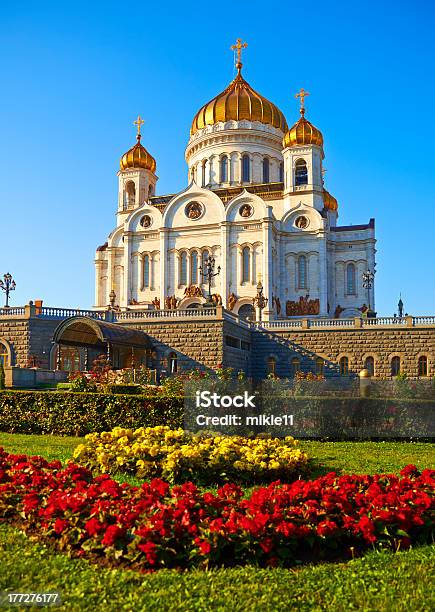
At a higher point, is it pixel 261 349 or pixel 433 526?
pixel 261 349

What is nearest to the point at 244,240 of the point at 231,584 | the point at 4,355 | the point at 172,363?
the point at 172,363

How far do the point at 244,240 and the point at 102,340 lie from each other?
69.9 feet

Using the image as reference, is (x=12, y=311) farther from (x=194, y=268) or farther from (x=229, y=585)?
(x=229, y=585)

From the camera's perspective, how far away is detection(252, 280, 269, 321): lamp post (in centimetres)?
4338

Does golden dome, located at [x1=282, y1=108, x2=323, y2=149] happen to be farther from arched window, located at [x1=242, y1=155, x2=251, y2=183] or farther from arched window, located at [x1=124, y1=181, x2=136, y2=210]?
arched window, located at [x1=124, y1=181, x2=136, y2=210]

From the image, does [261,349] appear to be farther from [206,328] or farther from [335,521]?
[335,521]

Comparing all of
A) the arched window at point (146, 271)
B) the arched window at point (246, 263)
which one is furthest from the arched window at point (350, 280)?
the arched window at point (146, 271)

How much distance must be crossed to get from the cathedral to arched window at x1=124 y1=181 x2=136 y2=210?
537 mm

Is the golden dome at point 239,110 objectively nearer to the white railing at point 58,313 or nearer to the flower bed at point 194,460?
the white railing at point 58,313

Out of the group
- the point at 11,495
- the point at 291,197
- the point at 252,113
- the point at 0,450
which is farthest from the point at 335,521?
the point at 252,113

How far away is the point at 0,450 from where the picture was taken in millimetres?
10734

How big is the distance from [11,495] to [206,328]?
84.5ft

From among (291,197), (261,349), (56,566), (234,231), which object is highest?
(291,197)

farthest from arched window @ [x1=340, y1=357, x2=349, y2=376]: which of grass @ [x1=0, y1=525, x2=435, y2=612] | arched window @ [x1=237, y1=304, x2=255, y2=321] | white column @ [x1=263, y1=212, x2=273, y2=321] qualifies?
grass @ [x1=0, y1=525, x2=435, y2=612]
